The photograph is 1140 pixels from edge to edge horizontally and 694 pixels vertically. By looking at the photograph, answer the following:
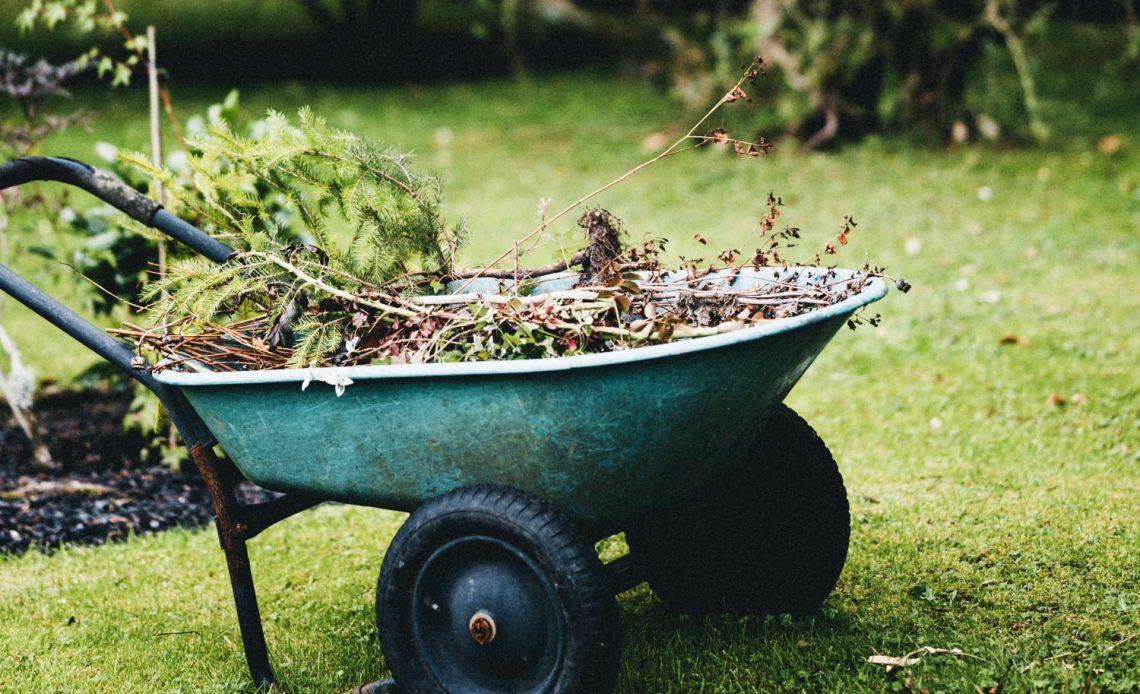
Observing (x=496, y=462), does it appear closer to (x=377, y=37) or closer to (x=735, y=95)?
(x=735, y=95)

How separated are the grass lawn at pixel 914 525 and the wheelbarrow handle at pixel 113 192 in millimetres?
758

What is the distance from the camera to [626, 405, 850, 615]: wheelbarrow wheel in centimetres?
300

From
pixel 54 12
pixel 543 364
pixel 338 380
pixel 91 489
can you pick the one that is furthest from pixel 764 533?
pixel 54 12

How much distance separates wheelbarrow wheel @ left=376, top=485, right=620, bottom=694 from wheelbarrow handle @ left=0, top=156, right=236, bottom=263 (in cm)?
103

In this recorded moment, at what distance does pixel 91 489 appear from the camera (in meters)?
4.36

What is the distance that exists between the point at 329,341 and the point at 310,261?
10.3 inches

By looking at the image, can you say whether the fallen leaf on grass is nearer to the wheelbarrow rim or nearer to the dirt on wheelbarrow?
the wheelbarrow rim

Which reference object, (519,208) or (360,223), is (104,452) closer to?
(360,223)

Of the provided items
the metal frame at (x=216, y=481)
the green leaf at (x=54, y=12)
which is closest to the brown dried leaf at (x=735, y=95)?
the metal frame at (x=216, y=481)

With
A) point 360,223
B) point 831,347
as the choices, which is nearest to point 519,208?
point 831,347

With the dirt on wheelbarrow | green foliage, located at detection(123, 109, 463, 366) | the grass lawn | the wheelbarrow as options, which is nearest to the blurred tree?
the grass lawn

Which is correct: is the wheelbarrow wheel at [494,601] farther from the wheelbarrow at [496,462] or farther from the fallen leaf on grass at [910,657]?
the fallen leaf on grass at [910,657]

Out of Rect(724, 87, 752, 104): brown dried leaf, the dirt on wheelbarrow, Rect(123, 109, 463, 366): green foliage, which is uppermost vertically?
Rect(724, 87, 752, 104): brown dried leaf

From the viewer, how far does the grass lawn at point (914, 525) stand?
2961mm
